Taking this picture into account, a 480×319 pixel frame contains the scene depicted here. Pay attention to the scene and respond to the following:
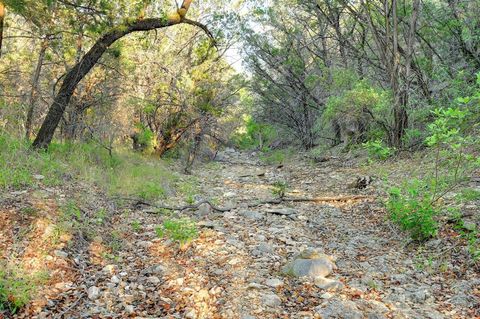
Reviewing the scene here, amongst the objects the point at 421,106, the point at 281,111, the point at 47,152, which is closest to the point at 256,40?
the point at 281,111

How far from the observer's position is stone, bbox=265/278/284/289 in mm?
3925

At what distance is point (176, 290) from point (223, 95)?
1170 cm

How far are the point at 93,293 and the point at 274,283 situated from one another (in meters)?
1.76

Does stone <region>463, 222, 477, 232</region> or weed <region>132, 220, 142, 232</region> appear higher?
stone <region>463, 222, 477, 232</region>

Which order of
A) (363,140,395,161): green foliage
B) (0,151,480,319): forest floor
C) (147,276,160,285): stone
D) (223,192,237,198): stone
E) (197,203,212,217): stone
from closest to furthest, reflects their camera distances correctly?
(0,151,480,319): forest floor
(147,276,160,285): stone
(363,140,395,161): green foliage
(197,203,212,217): stone
(223,192,237,198): stone

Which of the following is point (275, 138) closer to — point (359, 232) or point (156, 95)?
point (156, 95)

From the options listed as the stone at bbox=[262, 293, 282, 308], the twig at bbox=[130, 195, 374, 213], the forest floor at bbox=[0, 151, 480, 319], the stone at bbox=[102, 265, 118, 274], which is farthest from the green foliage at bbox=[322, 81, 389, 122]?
the stone at bbox=[102, 265, 118, 274]

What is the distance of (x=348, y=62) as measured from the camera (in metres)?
16.1

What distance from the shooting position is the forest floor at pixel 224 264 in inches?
137

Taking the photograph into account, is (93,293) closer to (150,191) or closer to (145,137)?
(150,191)

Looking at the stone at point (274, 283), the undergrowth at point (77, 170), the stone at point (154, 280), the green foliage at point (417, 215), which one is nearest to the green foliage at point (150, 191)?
the undergrowth at point (77, 170)

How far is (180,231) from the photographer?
495 cm

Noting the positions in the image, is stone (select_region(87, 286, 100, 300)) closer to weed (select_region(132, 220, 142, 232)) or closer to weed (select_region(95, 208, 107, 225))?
weed (select_region(95, 208, 107, 225))

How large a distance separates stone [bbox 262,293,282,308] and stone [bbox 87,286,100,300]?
1555 millimetres
